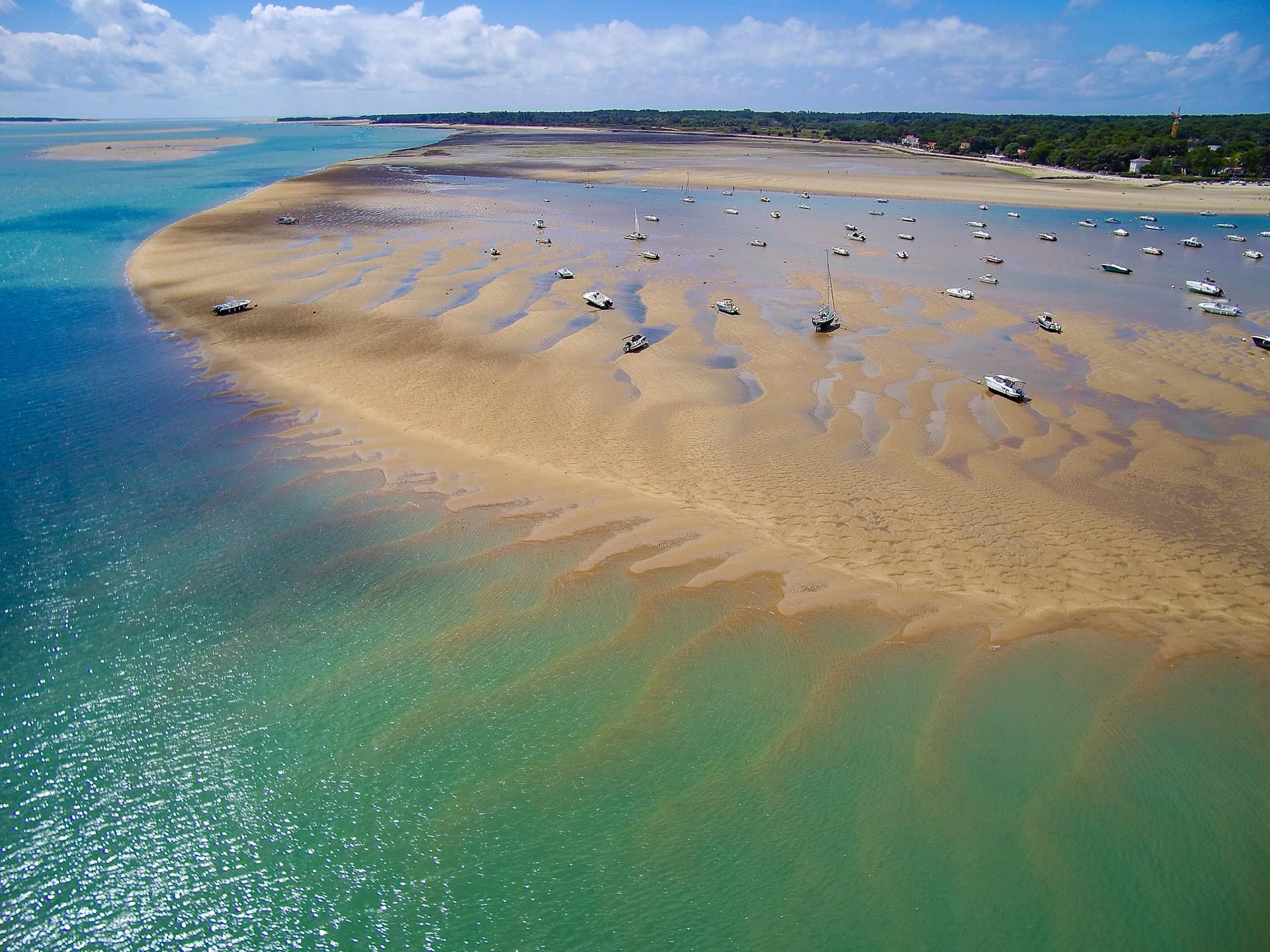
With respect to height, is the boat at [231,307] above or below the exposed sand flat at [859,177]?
below

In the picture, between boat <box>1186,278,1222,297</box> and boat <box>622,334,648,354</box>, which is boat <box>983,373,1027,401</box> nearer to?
boat <box>622,334,648,354</box>

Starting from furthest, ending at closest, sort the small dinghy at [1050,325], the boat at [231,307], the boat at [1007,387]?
the small dinghy at [1050,325]
the boat at [231,307]
the boat at [1007,387]

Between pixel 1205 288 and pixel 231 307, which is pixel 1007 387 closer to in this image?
pixel 1205 288

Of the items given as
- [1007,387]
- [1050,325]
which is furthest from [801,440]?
[1050,325]

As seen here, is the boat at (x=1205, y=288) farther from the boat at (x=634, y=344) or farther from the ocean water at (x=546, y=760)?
the ocean water at (x=546, y=760)

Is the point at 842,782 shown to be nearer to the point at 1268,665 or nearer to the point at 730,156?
the point at 1268,665

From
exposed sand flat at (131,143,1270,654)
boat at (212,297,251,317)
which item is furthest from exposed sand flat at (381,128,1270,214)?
boat at (212,297,251,317)

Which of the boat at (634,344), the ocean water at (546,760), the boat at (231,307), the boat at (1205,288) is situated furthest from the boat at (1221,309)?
the boat at (231,307)
